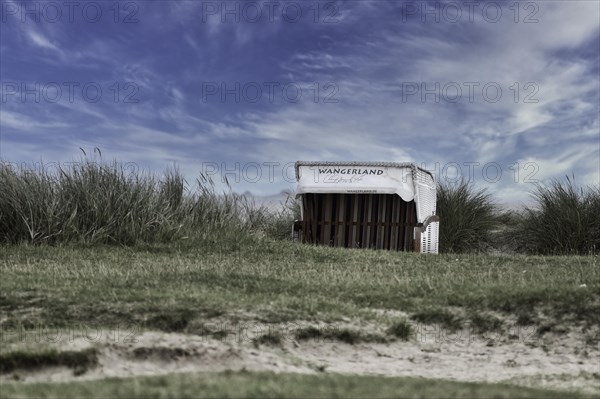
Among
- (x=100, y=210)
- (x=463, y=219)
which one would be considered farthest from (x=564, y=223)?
(x=100, y=210)

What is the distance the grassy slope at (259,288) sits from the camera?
5.72 meters

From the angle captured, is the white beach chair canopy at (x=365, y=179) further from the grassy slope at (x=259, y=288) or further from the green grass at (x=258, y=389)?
the green grass at (x=258, y=389)

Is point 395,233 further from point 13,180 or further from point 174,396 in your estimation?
point 174,396

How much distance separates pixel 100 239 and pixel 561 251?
9670 millimetres

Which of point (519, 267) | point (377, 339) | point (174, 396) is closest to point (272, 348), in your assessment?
point (377, 339)

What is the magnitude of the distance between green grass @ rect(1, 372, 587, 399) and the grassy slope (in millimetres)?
1597

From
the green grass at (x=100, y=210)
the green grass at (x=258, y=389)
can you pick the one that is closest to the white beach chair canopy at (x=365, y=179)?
the green grass at (x=100, y=210)

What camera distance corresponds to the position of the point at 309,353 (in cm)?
524

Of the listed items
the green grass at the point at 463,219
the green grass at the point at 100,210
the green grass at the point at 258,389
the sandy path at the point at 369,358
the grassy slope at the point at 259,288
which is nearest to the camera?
the green grass at the point at 258,389

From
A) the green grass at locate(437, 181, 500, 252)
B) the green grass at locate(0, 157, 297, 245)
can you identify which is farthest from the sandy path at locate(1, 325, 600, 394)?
the green grass at locate(437, 181, 500, 252)

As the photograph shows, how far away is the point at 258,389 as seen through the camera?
11.5 feet

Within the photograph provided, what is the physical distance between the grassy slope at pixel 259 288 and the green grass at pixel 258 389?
160cm

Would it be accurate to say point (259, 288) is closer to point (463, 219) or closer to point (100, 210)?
point (100, 210)

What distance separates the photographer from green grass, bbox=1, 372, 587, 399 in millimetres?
3428
